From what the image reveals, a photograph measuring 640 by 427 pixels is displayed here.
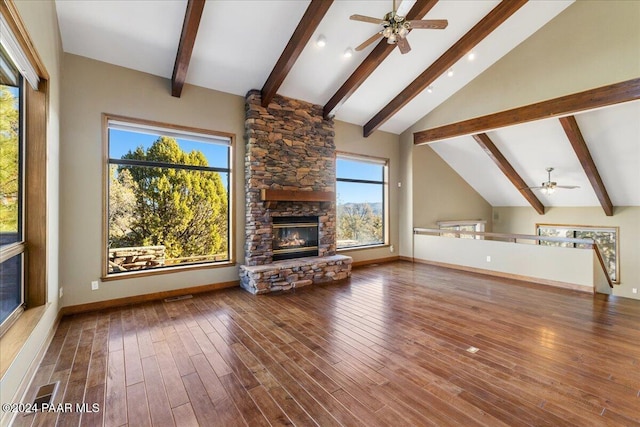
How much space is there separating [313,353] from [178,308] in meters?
2.30

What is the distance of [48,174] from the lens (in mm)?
2873

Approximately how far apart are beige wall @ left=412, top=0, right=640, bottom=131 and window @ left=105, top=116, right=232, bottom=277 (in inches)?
209

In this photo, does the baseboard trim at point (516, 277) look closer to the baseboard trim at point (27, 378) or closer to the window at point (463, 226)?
the window at point (463, 226)

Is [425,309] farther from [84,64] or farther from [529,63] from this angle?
[84,64]

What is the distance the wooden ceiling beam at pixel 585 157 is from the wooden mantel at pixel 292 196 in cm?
459

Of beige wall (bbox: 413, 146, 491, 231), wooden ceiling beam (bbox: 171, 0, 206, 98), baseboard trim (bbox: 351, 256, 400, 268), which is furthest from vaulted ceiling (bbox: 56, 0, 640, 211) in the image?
baseboard trim (bbox: 351, 256, 400, 268)

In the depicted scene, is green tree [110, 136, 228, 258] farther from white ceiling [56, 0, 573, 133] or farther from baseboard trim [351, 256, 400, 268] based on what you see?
baseboard trim [351, 256, 400, 268]

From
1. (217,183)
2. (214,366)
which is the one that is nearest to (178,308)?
(214,366)

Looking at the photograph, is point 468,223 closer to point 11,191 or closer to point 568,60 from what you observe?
point 568,60

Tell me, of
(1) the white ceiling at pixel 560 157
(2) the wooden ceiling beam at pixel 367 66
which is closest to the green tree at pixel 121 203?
(2) the wooden ceiling beam at pixel 367 66

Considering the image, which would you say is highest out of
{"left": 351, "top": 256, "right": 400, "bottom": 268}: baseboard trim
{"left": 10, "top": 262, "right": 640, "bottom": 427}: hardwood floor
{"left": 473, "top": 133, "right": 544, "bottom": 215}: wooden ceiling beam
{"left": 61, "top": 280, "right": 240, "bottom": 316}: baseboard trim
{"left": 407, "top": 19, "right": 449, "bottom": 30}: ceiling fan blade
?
{"left": 407, "top": 19, "right": 449, "bottom": 30}: ceiling fan blade

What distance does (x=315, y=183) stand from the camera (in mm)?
5816

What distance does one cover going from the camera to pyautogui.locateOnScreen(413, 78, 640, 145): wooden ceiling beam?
13.6 ft

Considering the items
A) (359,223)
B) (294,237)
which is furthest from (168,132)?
(359,223)
